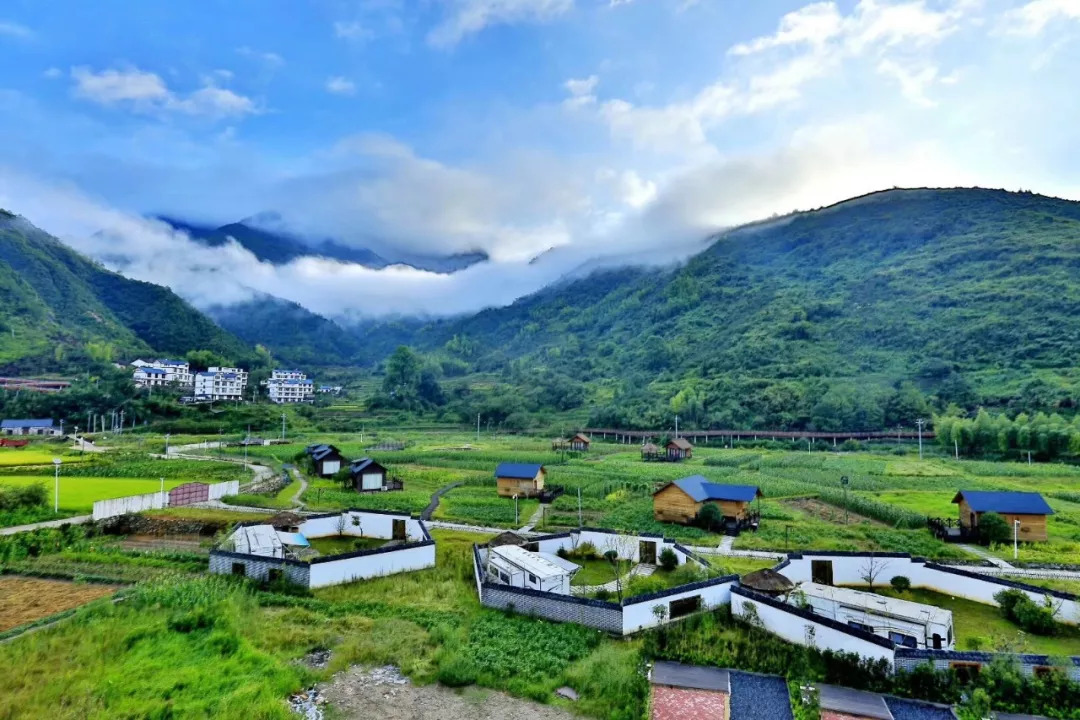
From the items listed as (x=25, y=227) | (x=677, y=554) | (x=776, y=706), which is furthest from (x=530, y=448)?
(x=25, y=227)

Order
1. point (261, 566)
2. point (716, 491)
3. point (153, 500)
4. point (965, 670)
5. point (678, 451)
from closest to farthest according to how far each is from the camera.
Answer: point (965, 670)
point (261, 566)
point (716, 491)
point (153, 500)
point (678, 451)

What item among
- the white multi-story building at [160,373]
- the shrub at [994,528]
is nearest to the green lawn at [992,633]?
the shrub at [994,528]

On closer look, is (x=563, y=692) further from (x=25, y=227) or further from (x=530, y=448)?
(x=25, y=227)

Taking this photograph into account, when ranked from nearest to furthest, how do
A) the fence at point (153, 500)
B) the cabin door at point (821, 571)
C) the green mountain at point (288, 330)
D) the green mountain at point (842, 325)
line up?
the cabin door at point (821, 571), the fence at point (153, 500), the green mountain at point (842, 325), the green mountain at point (288, 330)

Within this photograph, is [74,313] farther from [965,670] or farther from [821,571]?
[965,670]

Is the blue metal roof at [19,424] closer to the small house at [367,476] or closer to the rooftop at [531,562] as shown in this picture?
the small house at [367,476]

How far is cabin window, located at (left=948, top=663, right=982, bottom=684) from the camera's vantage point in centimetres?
1188

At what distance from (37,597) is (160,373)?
280ft

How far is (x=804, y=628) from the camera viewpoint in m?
13.9

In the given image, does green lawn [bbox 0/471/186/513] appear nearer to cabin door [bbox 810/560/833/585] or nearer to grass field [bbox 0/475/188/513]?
grass field [bbox 0/475/188/513]

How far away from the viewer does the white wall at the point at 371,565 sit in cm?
1822

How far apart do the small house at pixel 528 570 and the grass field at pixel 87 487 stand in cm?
2151

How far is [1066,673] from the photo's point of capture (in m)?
11.5

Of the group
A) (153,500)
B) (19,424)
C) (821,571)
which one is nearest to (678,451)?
(821,571)
